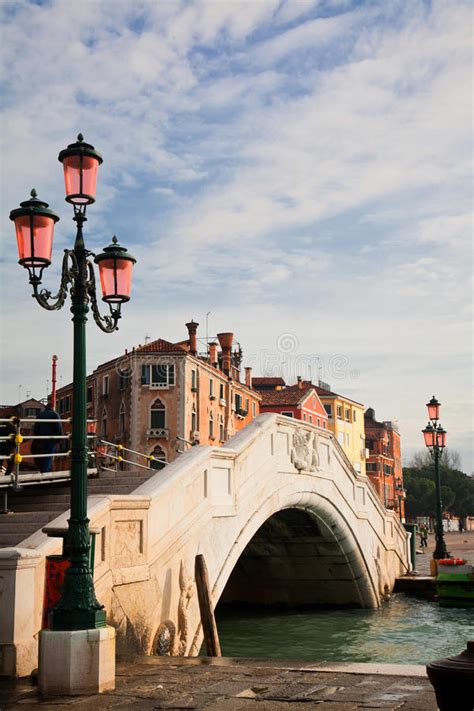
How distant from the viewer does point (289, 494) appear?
14883 mm

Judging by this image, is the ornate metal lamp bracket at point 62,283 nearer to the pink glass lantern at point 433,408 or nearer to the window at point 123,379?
the pink glass lantern at point 433,408

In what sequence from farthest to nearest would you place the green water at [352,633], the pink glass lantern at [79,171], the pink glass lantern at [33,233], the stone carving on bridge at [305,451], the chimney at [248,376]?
the chimney at [248,376], the stone carving on bridge at [305,451], the green water at [352,633], the pink glass lantern at [79,171], the pink glass lantern at [33,233]

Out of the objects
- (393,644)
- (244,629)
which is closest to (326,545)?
(244,629)

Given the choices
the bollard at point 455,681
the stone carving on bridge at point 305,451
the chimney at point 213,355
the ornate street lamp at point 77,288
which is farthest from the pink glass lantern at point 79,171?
the chimney at point 213,355

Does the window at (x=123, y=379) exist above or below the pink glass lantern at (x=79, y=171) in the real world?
above

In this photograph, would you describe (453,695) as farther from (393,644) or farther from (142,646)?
(393,644)

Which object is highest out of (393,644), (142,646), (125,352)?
(125,352)

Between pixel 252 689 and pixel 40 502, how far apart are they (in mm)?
4824

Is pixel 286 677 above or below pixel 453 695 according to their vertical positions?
below

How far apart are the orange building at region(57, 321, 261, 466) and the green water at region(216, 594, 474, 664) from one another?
2346cm

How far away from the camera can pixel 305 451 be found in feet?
51.2

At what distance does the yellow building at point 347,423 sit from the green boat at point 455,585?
43.3 m

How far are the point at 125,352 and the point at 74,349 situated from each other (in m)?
38.9

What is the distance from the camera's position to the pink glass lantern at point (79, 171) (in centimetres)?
685
